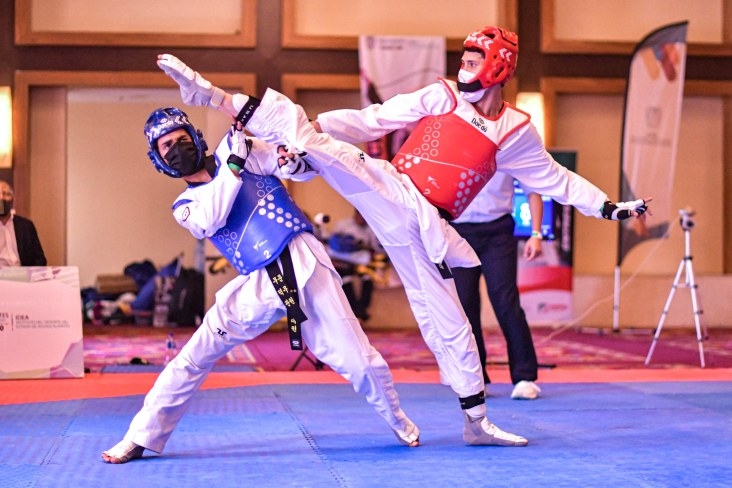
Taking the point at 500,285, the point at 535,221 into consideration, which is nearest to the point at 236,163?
the point at 500,285

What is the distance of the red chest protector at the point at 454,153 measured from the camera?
380cm

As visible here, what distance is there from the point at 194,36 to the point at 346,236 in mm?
2695

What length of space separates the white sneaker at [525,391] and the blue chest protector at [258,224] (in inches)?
82.8

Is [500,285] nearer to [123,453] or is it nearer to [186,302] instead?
[123,453]

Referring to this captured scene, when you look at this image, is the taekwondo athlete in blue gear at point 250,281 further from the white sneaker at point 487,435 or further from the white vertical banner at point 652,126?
the white vertical banner at point 652,126

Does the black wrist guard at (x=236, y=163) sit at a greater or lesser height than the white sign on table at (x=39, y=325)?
greater

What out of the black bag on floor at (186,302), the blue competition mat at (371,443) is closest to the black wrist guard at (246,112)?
the blue competition mat at (371,443)

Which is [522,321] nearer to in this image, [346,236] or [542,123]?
[346,236]

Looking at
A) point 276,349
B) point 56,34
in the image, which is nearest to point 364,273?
point 276,349

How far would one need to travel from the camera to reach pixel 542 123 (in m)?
10.9

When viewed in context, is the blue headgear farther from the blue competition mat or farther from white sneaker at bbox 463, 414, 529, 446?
white sneaker at bbox 463, 414, 529, 446

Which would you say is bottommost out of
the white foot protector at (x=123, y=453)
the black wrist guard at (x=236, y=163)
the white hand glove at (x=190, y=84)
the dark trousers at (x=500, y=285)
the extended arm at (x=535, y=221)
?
the white foot protector at (x=123, y=453)

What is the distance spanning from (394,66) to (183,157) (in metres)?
7.16

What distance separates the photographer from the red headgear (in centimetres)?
382
